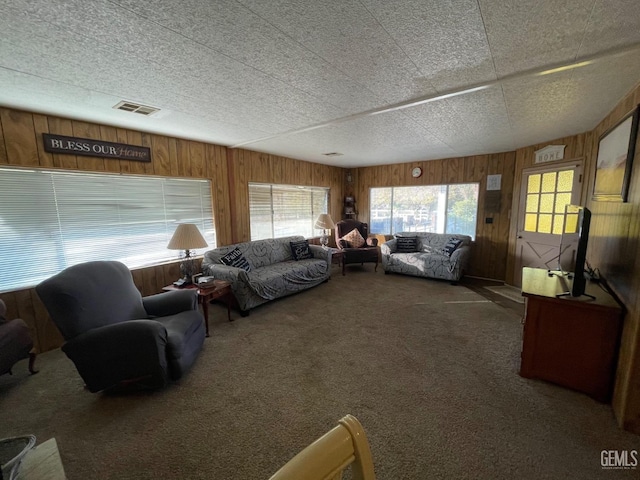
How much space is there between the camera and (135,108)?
2.46 m

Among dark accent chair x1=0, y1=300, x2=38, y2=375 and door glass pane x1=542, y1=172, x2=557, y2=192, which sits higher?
door glass pane x1=542, y1=172, x2=557, y2=192

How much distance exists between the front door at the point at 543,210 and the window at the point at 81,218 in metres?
5.22

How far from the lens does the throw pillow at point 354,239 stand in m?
5.64

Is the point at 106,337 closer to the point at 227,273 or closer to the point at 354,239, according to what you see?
the point at 227,273

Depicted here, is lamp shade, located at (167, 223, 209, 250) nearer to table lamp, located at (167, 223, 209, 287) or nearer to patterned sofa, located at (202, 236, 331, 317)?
table lamp, located at (167, 223, 209, 287)

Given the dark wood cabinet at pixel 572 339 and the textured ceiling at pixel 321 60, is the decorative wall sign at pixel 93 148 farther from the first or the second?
the dark wood cabinet at pixel 572 339

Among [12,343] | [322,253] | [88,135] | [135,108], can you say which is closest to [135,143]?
[88,135]

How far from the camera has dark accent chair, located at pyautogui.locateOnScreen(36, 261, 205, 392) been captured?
1.87 m

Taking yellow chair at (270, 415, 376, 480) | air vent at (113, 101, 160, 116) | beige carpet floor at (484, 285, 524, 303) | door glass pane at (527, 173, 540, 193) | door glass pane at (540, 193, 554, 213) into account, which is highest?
air vent at (113, 101, 160, 116)

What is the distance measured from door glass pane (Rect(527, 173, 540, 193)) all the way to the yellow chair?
16.1 ft

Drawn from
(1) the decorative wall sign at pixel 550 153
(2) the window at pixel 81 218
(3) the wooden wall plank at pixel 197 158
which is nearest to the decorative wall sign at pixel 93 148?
(2) the window at pixel 81 218

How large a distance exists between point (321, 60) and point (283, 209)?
3740 mm

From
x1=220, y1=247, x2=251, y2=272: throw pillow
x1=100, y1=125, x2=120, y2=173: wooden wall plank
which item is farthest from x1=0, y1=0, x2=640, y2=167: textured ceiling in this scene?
x1=220, y1=247, x2=251, y2=272: throw pillow

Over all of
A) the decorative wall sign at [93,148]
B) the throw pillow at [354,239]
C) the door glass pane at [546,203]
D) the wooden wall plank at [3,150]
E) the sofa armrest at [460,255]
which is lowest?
the sofa armrest at [460,255]
